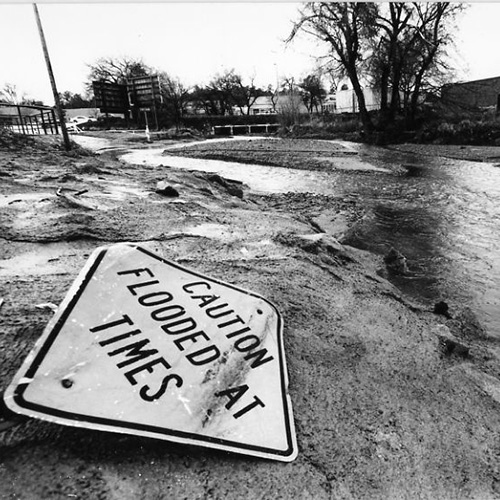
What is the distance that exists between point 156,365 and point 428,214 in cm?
601

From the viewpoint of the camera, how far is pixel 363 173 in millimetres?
10320

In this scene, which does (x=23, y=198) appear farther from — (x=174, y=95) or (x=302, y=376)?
(x=174, y=95)

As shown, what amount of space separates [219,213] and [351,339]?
2.67 metres

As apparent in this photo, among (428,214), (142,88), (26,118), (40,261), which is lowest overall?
(428,214)

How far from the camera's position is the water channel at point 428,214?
137 inches

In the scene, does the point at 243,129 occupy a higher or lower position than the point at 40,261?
lower

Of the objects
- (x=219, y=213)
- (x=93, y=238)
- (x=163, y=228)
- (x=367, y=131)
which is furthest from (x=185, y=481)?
(x=367, y=131)

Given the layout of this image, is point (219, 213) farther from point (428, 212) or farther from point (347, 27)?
point (347, 27)

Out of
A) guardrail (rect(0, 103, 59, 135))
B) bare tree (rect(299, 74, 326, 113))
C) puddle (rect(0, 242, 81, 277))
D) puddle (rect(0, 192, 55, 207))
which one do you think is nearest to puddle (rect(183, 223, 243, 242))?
puddle (rect(0, 242, 81, 277))

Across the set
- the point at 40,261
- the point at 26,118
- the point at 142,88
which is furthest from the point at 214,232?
the point at 142,88

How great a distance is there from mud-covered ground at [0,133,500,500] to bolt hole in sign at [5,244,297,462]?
0.32ft

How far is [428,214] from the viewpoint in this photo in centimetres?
623

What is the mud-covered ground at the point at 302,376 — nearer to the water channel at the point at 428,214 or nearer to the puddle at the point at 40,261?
the puddle at the point at 40,261

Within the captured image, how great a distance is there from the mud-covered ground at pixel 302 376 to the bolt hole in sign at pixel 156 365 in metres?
0.10
